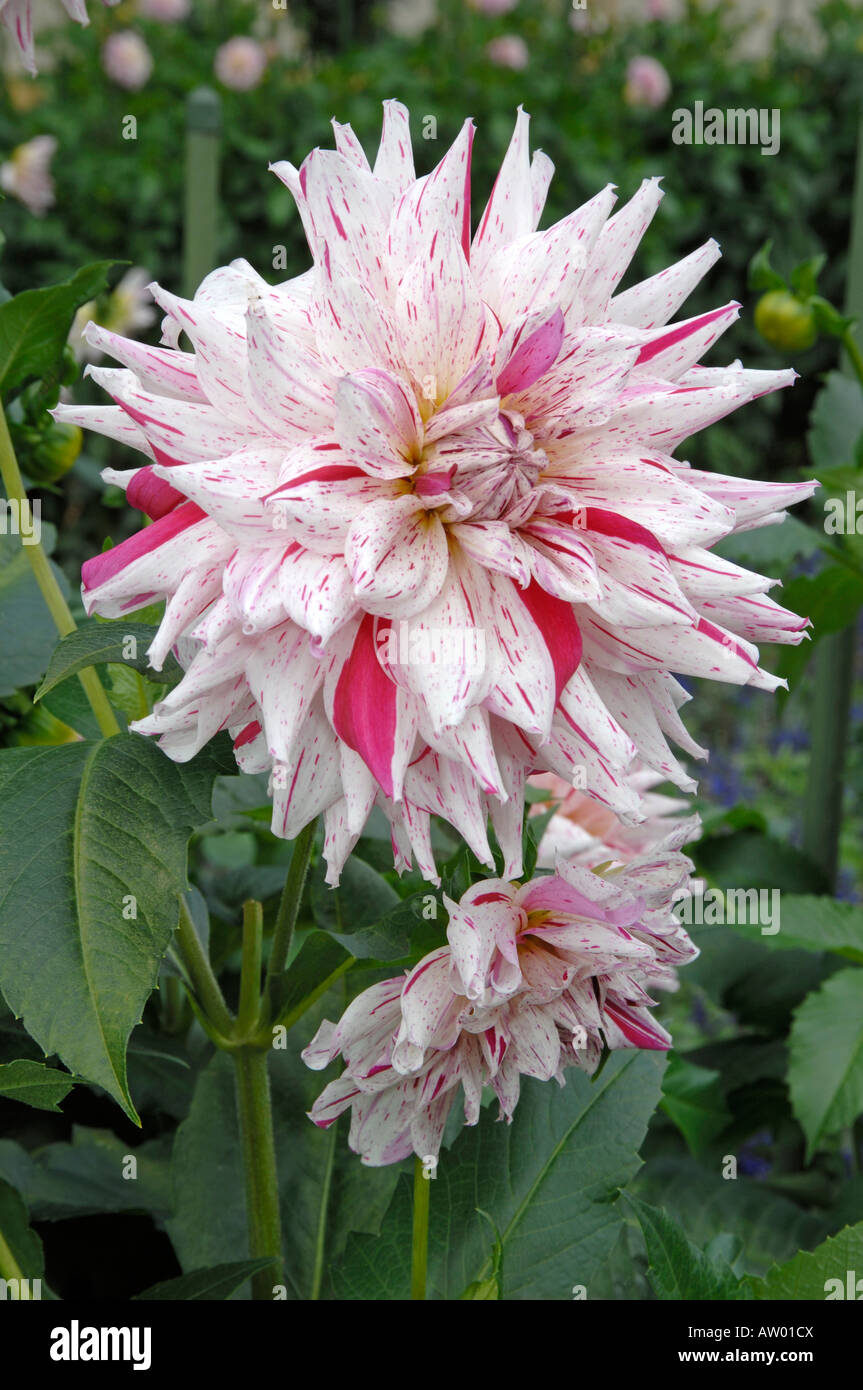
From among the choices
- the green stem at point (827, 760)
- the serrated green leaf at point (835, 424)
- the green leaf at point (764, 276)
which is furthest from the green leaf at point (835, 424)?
the green stem at point (827, 760)

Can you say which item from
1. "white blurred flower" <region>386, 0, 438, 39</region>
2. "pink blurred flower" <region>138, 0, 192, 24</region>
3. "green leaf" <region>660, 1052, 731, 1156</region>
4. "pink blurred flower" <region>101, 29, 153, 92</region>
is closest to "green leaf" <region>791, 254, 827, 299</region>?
"green leaf" <region>660, 1052, 731, 1156</region>

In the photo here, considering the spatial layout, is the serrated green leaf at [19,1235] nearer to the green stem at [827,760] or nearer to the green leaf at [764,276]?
the green leaf at [764,276]

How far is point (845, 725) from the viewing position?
1393 millimetres

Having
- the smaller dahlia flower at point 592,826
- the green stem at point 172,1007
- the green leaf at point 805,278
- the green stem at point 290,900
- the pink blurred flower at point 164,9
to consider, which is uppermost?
the pink blurred flower at point 164,9

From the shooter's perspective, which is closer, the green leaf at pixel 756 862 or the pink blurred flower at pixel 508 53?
the green leaf at pixel 756 862

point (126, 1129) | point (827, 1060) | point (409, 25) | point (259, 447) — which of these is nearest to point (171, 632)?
point (259, 447)

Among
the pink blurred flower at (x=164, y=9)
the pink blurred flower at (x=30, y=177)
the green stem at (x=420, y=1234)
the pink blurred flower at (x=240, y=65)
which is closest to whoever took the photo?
the green stem at (x=420, y=1234)

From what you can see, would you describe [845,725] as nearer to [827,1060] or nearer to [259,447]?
[827,1060]

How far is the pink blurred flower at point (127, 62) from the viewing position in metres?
2.54

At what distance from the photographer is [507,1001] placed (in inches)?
16.7

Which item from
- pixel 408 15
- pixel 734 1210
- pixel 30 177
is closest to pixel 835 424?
pixel 734 1210

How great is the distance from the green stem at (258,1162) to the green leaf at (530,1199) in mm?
39

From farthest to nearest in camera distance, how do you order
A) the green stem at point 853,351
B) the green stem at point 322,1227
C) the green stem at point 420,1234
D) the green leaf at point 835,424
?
the green leaf at point 835,424 < the green stem at point 853,351 < the green stem at point 322,1227 < the green stem at point 420,1234

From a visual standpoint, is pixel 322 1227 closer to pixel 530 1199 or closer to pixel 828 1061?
pixel 530 1199
